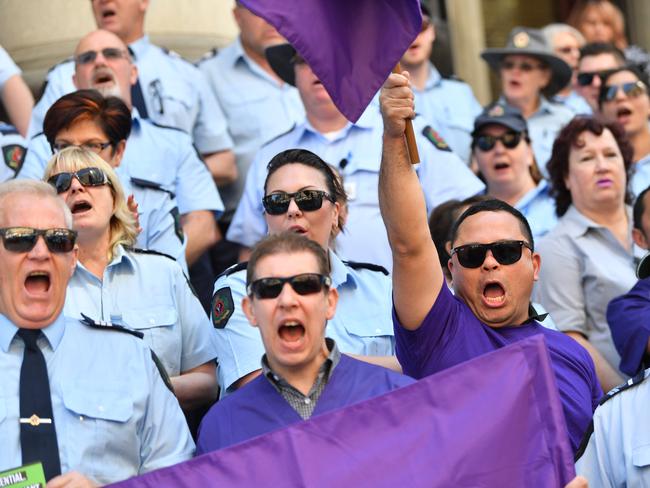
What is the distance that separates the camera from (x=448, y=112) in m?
10.2

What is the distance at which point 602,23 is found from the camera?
1262 cm

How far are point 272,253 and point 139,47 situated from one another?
4.02m

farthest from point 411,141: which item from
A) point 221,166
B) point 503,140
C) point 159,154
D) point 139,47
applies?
point 139,47

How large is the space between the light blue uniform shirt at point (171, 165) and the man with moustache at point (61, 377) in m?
2.23

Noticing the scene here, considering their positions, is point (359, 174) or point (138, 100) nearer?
point (359, 174)

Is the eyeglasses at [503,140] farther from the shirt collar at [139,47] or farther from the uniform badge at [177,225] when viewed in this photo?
the uniform badge at [177,225]

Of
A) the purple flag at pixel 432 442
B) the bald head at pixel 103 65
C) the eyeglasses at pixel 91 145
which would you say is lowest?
the purple flag at pixel 432 442

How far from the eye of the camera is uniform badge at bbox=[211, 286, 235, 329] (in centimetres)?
639

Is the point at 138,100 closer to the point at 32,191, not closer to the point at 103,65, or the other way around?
the point at 103,65

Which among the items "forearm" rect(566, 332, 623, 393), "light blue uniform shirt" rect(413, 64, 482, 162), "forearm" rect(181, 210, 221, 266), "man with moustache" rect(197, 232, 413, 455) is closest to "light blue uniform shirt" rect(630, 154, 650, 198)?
"light blue uniform shirt" rect(413, 64, 482, 162)

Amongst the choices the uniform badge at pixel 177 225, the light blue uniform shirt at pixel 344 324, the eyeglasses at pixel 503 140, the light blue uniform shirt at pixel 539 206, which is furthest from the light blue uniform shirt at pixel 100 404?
the eyeglasses at pixel 503 140

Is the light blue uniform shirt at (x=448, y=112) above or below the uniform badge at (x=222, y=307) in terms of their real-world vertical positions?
above

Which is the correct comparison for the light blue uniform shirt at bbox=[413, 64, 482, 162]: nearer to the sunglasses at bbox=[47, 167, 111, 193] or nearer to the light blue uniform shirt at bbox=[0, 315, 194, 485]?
the sunglasses at bbox=[47, 167, 111, 193]

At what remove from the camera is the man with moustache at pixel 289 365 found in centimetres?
532
